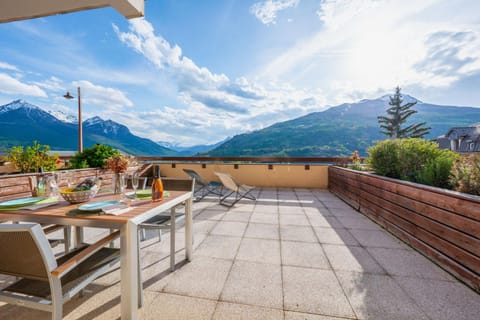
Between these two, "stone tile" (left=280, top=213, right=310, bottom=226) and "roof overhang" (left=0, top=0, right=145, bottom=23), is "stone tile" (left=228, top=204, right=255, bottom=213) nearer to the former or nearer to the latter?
"stone tile" (left=280, top=213, right=310, bottom=226)

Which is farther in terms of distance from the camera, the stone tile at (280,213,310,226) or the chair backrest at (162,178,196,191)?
the stone tile at (280,213,310,226)

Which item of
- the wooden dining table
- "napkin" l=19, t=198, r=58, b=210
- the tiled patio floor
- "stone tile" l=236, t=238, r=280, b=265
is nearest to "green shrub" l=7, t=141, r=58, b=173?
the tiled patio floor

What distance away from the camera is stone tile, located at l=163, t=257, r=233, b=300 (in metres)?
1.29

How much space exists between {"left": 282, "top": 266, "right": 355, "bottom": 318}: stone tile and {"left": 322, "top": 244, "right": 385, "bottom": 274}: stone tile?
20cm

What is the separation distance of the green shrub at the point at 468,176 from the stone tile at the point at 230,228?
87.8 inches

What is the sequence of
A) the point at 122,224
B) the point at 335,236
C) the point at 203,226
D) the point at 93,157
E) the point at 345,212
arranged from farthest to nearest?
1. the point at 93,157
2. the point at 345,212
3. the point at 203,226
4. the point at 335,236
5. the point at 122,224

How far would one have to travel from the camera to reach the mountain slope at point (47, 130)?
149 ft

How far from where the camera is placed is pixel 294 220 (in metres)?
2.74

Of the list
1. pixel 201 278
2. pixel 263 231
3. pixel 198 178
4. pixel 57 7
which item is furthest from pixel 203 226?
pixel 57 7

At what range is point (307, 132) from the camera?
49.0 meters

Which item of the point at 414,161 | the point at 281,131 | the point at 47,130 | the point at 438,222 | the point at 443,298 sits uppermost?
the point at 47,130

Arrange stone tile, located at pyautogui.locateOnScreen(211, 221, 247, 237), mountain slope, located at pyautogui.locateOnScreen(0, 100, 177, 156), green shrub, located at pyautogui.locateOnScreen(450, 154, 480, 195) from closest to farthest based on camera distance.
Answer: green shrub, located at pyautogui.locateOnScreen(450, 154, 480, 195), stone tile, located at pyautogui.locateOnScreen(211, 221, 247, 237), mountain slope, located at pyautogui.locateOnScreen(0, 100, 177, 156)

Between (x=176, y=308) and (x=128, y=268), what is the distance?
0.44 m

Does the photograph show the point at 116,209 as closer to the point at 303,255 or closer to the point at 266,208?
the point at 303,255
